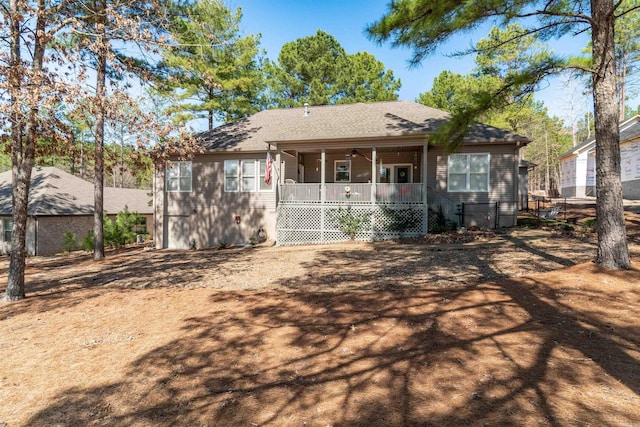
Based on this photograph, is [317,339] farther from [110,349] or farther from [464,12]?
[464,12]

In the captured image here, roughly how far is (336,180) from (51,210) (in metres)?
17.2

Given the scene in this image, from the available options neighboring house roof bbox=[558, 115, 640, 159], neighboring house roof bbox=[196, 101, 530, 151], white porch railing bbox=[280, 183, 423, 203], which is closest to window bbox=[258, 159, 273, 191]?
neighboring house roof bbox=[196, 101, 530, 151]

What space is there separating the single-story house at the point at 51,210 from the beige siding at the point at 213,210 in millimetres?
7057

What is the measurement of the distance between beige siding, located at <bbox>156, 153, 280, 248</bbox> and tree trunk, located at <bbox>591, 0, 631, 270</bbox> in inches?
453

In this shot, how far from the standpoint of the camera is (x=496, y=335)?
4.24m

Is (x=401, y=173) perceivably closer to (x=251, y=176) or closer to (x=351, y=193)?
(x=351, y=193)

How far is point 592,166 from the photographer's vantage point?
29.1m

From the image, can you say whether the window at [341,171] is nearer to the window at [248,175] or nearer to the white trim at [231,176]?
the window at [248,175]

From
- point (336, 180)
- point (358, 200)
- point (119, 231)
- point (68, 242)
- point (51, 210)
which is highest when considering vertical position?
point (336, 180)

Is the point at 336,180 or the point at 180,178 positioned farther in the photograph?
the point at 336,180

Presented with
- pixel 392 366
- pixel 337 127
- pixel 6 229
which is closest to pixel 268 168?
pixel 337 127

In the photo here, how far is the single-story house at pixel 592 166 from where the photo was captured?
2231 centimetres

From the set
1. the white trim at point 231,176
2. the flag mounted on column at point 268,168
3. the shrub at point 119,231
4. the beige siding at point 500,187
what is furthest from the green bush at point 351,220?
the shrub at point 119,231

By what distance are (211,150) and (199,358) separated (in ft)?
42.0
